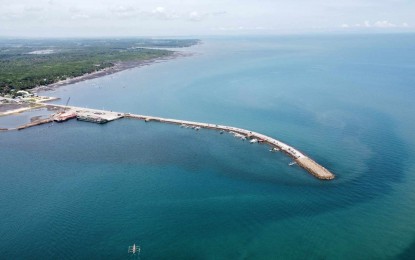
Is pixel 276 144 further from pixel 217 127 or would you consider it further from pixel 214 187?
pixel 214 187

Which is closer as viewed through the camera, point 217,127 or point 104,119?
point 217,127

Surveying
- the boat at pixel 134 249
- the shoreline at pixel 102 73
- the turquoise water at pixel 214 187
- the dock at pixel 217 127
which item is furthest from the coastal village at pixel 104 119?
the boat at pixel 134 249

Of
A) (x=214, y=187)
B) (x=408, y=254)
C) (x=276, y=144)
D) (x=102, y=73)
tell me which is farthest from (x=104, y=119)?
(x=102, y=73)

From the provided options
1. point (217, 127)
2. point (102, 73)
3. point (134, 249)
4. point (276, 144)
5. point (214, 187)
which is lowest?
point (134, 249)

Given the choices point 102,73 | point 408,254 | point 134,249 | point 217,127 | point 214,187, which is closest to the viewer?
point 408,254

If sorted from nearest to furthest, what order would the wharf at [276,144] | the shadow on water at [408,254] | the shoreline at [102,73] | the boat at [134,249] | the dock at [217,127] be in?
the shadow on water at [408,254] → the boat at [134,249] → the wharf at [276,144] → the dock at [217,127] → the shoreline at [102,73]

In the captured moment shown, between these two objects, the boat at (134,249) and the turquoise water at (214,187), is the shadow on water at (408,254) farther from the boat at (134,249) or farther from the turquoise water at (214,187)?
the boat at (134,249)

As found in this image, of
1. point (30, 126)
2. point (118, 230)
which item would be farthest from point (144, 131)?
point (118, 230)

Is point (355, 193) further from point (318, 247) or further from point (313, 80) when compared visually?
Result: point (313, 80)
